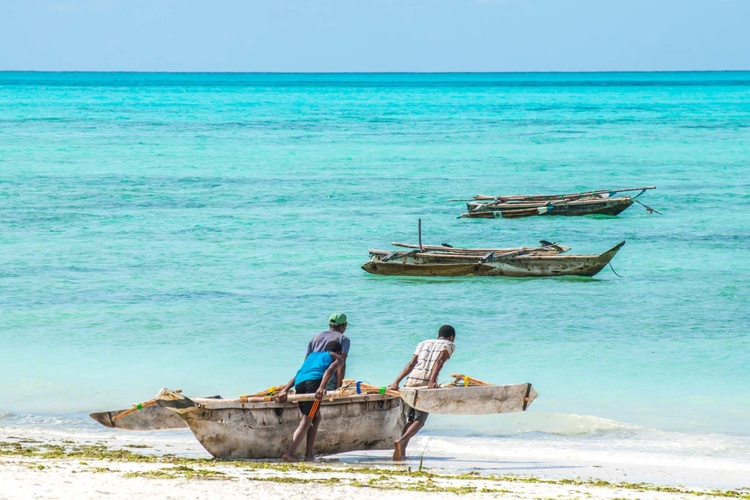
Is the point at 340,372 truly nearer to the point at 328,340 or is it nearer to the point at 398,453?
the point at 328,340

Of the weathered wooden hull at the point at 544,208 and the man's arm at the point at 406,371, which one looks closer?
the man's arm at the point at 406,371

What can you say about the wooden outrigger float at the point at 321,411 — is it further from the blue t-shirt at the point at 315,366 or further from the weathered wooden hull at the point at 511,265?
the weathered wooden hull at the point at 511,265

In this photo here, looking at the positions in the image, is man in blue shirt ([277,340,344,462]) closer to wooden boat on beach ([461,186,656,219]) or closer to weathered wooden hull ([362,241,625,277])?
weathered wooden hull ([362,241,625,277])

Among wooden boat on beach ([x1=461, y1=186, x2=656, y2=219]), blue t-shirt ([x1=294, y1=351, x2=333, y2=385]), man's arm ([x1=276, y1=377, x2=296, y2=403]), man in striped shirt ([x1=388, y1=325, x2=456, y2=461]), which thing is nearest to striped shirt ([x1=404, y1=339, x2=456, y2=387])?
man in striped shirt ([x1=388, y1=325, x2=456, y2=461])

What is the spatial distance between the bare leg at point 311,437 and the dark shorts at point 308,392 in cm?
8

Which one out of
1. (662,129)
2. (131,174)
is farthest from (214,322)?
(662,129)

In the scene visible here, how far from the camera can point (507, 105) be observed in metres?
105

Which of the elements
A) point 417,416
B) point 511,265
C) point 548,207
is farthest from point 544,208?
point 417,416

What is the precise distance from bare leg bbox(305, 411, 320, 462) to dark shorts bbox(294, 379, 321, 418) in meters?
0.08

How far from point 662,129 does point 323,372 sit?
61101 millimetres

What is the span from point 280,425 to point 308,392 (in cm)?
43

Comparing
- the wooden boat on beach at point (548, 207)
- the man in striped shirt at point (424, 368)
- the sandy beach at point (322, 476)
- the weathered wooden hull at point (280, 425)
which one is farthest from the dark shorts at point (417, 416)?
the wooden boat on beach at point (548, 207)

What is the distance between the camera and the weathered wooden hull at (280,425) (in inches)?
369

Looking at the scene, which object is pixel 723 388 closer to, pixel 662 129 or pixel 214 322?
pixel 214 322
